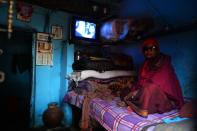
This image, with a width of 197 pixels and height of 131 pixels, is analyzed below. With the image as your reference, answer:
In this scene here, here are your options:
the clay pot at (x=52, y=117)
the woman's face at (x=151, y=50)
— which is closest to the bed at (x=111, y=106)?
the clay pot at (x=52, y=117)

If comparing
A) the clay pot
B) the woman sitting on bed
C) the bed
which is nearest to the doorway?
the clay pot

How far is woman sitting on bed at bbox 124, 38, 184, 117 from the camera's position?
179 cm

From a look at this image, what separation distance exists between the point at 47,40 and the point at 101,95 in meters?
1.43

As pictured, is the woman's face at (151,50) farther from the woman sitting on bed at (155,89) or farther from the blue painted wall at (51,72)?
the blue painted wall at (51,72)

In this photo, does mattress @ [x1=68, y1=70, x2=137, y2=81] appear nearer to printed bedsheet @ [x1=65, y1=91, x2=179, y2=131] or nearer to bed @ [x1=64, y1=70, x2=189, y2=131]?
bed @ [x1=64, y1=70, x2=189, y2=131]

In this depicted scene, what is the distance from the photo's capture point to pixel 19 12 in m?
2.95

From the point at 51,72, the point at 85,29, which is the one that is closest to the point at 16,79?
the point at 51,72

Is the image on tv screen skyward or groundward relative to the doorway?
skyward

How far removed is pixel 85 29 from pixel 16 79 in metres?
1.44

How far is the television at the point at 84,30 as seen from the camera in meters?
3.13

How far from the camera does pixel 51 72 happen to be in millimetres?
3289

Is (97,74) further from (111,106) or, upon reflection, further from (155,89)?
(155,89)

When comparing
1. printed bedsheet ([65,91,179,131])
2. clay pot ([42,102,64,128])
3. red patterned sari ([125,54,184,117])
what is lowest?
clay pot ([42,102,64,128])

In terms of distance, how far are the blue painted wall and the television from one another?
217mm
